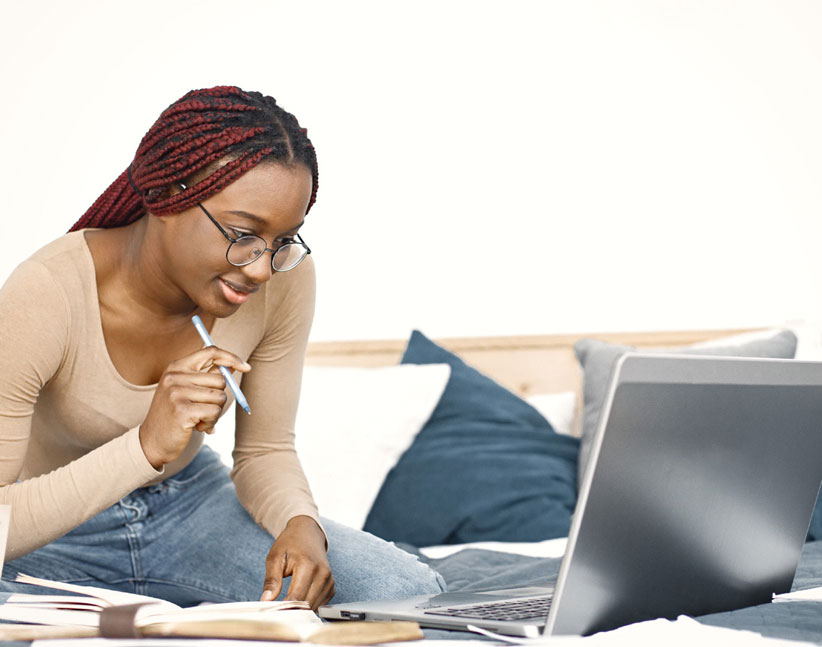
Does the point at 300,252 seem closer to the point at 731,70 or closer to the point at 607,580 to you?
the point at 607,580

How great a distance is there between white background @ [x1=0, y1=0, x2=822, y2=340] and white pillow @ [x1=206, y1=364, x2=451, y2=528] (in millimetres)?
312

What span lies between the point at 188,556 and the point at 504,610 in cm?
61

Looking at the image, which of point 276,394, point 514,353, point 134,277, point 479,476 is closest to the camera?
point 134,277

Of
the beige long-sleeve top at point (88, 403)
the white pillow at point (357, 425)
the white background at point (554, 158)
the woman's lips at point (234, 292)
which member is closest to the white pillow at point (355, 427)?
the white pillow at point (357, 425)

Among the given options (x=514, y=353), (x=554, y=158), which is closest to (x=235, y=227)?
(x=514, y=353)

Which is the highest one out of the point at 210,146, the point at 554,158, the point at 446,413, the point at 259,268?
the point at 554,158

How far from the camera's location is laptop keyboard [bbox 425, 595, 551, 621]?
79 cm

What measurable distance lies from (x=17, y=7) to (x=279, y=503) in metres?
1.51

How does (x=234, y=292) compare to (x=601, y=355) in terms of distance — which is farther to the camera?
(x=601, y=355)

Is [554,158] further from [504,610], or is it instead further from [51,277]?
[504,610]

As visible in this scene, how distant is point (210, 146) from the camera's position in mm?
1092

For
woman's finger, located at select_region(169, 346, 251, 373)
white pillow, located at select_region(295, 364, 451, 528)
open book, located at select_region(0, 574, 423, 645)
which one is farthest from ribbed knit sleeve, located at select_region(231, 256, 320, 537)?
open book, located at select_region(0, 574, 423, 645)

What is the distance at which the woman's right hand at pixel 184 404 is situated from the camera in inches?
39.3

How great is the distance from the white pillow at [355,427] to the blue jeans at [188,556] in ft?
1.53
